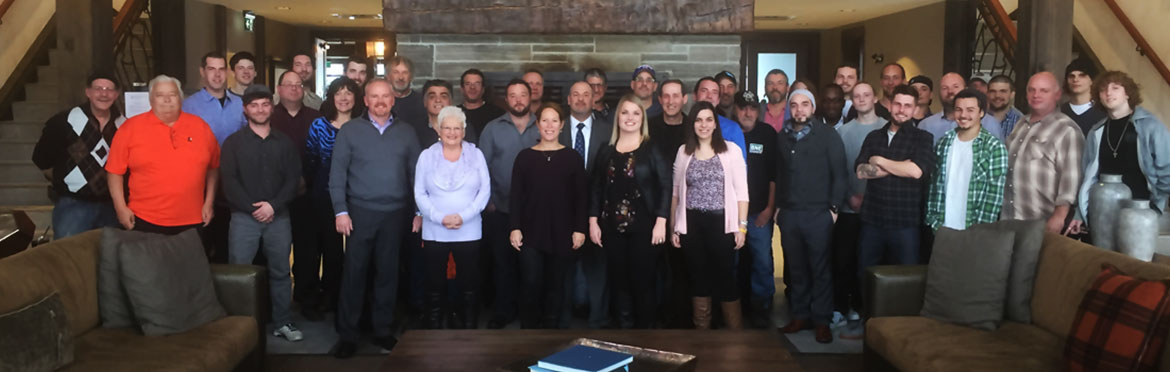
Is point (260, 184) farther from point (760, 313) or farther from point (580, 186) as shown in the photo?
point (760, 313)

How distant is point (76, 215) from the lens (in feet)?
15.4

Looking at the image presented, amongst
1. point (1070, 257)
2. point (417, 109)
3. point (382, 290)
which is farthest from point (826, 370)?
point (417, 109)

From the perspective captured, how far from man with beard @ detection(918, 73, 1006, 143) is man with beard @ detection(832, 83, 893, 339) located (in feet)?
0.84

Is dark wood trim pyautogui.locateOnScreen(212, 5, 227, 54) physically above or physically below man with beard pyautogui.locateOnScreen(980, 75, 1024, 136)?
above

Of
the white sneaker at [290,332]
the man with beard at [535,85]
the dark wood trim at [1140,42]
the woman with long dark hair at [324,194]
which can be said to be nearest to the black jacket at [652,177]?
the man with beard at [535,85]

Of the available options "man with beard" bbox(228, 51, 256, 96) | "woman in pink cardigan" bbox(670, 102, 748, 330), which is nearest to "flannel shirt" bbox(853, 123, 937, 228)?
"woman in pink cardigan" bbox(670, 102, 748, 330)

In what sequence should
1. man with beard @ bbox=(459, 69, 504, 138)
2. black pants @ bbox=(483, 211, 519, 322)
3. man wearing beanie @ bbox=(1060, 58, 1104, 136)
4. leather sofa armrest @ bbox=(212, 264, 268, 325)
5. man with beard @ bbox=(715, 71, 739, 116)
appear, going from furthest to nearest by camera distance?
man with beard @ bbox=(715, 71, 739, 116)
man with beard @ bbox=(459, 69, 504, 138)
man wearing beanie @ bbox=(1060, 58, 1104, 136)
black pants @ bbox=(483, 211, 519, 322)
leather sofa armrest @ bbox=(212, 264, 268, 325)

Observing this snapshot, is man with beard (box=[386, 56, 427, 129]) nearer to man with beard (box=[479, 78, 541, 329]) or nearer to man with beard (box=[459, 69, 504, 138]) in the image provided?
man with beard (box=[459, 69, 504, 138])

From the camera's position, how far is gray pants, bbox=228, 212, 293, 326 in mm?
4504

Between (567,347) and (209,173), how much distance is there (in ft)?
7.61

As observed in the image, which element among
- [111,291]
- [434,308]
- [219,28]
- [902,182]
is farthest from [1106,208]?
[219,28]

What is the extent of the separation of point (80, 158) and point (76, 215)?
29 centimetres

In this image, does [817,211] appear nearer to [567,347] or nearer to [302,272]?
[567,347]

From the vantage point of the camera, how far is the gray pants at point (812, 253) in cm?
477
